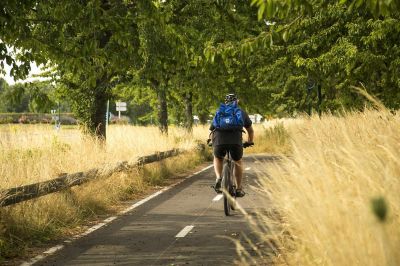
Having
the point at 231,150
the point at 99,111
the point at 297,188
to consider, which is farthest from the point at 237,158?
the point at 99,111

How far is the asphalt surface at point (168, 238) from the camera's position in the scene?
23.0ft

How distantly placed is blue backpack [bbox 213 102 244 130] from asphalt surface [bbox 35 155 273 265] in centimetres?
164

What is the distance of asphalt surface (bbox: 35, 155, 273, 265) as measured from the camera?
7.02 m

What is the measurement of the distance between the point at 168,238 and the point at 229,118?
293 cm

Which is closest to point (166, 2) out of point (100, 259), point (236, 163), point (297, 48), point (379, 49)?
point (297, 48)

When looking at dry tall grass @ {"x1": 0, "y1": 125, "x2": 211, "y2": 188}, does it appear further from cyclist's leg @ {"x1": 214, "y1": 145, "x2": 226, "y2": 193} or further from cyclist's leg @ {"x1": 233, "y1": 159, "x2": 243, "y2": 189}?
cyclist's leg @ {"x1": 233, "y1": 159, "x2": 243, "y2": 189}

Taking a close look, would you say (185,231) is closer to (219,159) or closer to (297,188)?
(219,159)

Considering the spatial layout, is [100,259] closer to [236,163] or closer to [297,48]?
[236,163]

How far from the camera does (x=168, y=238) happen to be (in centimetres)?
841

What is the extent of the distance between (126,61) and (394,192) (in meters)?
6.93

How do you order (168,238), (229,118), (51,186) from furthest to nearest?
(229,118)
(51,186)
(168,238)

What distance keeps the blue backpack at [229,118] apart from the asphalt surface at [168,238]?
64.6 inches

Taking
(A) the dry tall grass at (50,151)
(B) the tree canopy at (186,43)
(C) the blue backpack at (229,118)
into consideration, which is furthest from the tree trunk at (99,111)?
(C) the blue backpack at (229,118)

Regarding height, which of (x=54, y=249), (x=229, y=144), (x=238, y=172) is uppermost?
(x=229, y=144)
